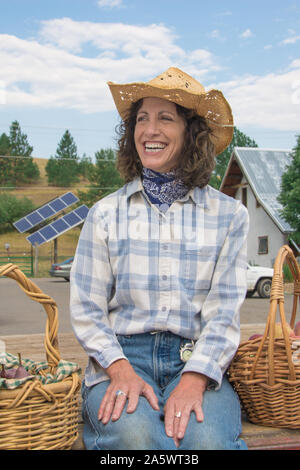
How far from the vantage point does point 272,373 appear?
1.93 metres

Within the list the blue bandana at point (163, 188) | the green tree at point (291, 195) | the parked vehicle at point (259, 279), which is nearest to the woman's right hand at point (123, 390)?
the blue bandana at point (163, 188)

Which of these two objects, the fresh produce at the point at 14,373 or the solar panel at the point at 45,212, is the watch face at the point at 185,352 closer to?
the fresh produce at the point at 14,373

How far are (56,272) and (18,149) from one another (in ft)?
139

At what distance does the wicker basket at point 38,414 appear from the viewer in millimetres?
1584

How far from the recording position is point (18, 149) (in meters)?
61.3

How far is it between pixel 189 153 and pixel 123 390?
Result: 1.01 meters

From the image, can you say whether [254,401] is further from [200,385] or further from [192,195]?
[192,195]

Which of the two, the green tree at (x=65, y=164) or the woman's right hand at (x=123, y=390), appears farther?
the green tree at (x=65, y=164)

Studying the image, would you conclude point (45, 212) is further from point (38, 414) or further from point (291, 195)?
point (38, 414)

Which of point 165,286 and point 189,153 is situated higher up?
point 189,153

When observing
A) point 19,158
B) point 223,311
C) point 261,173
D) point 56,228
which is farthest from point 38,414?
point 19,158

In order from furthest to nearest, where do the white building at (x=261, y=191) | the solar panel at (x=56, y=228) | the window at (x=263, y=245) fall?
the solar panel at (x=56, y=228), the window at (x=263, y=245), the white building at (x=261, y=191)

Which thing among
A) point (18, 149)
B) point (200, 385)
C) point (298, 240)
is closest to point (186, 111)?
point (200, 385)

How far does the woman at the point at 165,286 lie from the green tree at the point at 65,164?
5440 centimetres
